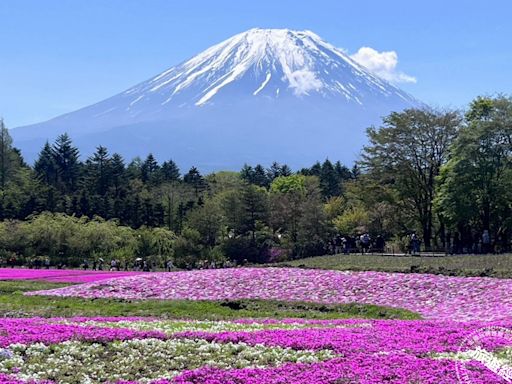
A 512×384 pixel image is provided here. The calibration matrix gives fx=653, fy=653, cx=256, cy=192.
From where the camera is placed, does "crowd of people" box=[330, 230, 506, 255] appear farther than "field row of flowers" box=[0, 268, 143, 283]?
Yes

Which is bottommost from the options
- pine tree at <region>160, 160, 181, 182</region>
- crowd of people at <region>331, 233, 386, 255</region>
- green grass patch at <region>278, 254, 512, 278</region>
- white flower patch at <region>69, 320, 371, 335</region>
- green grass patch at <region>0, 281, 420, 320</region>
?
green grass patch at <region>0, 281, 420, 320</region>

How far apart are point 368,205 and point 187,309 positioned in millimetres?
39204

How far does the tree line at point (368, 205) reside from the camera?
1795 inches

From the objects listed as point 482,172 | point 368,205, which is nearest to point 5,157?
point 368,205

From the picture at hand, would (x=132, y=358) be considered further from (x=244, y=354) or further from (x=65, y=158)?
(x=65, y=158)

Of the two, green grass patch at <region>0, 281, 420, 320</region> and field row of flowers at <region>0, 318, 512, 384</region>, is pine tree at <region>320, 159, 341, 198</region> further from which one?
field row of flowers at <region>0, 318, 512, 384</region>

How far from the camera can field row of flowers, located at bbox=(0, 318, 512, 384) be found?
10156mm

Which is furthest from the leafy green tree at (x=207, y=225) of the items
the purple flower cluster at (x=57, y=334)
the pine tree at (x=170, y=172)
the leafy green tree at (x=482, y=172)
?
the purple flower cluster at (x=57, y=334)

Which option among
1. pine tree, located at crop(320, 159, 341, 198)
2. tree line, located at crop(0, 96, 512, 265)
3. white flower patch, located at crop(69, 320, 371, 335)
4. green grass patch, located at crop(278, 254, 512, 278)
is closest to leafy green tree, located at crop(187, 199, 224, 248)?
tree line, located at crop(0, 96, 512, 265)

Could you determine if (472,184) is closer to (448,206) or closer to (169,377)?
(448,206)

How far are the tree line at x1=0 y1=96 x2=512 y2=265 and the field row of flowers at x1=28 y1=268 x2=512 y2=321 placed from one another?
17.6 metres

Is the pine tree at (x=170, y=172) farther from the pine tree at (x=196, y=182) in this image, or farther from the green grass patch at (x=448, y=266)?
the green grass patch at (x=448, y=266)

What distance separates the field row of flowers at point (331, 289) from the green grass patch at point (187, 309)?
1.16 m

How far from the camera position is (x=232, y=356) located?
38.6ft
